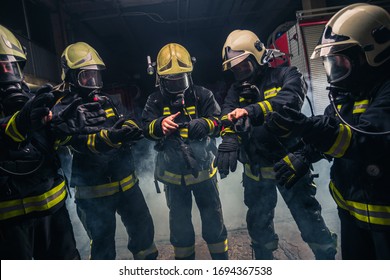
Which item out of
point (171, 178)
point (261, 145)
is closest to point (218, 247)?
point (171, 178)

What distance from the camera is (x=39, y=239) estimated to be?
2164 millimetres

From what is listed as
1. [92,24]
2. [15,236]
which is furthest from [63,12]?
[15,236]

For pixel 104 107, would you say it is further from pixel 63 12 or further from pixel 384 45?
pixel 384 45

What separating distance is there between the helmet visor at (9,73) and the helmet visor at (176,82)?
4.29ft

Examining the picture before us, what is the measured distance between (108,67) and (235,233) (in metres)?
3.08

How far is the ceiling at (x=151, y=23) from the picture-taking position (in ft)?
10.1

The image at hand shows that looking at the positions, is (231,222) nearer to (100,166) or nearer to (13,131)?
Answer: (100,166)

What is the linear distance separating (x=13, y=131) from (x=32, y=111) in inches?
8.6

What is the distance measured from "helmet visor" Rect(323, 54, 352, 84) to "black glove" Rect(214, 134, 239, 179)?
3.35 ft

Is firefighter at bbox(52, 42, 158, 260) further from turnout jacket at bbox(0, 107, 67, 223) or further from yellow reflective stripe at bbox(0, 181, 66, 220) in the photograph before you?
yellow reflective stripe at bbox(0, 181, 66, 220)

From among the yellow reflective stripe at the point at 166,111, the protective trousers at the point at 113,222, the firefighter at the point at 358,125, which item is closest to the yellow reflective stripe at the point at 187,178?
the protective trousers at the point at 113,222

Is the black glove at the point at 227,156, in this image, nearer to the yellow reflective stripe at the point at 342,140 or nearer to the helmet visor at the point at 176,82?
the helmet visor at the point at 176,82

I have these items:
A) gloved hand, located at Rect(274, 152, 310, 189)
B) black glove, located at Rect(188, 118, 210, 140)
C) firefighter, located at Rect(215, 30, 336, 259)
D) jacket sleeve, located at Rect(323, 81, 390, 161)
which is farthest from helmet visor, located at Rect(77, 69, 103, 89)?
jacket sleeve, located at Rect(323, 81, 390, 161)
